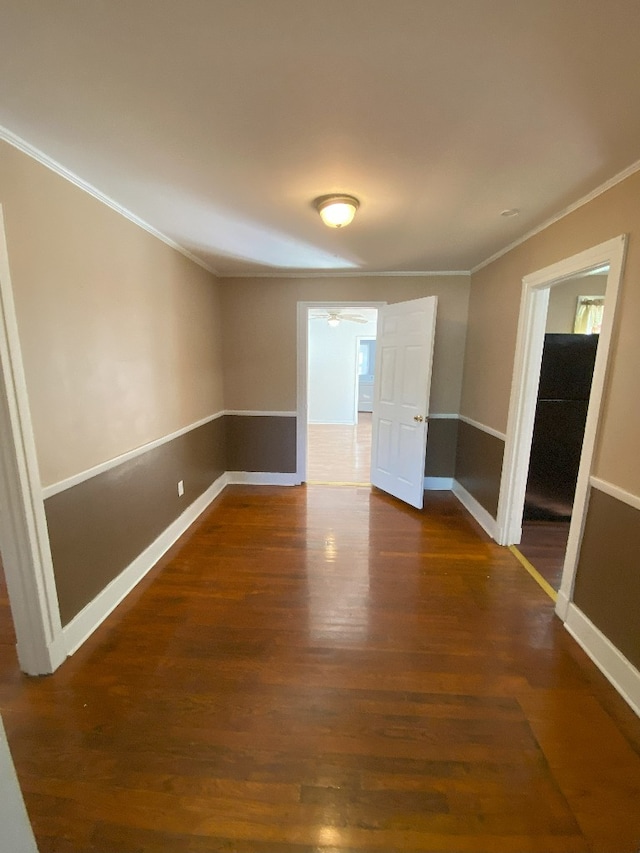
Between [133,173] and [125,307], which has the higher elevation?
[133,173]

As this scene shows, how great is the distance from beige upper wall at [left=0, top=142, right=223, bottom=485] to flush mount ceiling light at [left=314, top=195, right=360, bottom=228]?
1.21 metres

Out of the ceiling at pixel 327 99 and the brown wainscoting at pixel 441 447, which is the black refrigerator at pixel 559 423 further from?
the ceiling at pixel 327 99

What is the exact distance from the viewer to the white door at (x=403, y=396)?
323 centimetres

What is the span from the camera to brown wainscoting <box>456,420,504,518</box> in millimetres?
2924

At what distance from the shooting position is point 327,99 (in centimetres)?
119

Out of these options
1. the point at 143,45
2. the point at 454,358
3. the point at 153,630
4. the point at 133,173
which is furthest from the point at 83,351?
the point at 454,358

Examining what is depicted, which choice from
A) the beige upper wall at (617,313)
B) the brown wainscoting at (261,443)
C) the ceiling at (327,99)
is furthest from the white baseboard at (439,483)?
the ceiling at (327,99)

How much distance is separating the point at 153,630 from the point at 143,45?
7.91ft

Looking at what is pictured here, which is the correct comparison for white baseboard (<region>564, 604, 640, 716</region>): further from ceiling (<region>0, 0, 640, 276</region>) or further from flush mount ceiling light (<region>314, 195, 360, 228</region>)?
flush mount ceiling light (<region>314, 195, 360, 228</region>)

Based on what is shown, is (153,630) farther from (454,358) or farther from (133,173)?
(454,358)

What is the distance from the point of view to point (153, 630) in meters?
1.91

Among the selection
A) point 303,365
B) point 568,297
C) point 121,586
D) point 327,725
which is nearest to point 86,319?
point 121,586

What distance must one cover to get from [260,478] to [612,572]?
127 inches

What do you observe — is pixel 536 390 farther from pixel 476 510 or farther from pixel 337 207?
pixel 337 207
